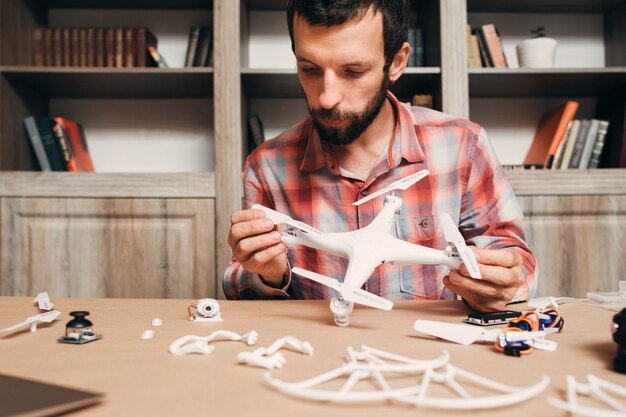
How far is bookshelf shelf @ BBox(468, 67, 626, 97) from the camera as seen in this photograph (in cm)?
201

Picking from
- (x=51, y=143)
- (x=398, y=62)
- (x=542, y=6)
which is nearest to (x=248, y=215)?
(x=398, y=62)

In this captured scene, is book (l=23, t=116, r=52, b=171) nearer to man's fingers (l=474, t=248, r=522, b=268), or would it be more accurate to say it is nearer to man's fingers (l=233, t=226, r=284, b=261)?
man's fingers (l=233, t=226, r=284, b=261)

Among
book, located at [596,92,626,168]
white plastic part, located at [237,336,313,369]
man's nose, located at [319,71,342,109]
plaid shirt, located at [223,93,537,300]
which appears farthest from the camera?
book, located at [596,92,626,168]

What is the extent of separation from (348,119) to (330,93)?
92 mm

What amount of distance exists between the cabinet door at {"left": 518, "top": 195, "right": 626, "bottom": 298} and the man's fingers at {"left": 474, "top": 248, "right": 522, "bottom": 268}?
127 cm

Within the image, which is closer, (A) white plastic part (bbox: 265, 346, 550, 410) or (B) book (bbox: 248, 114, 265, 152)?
(A) white plastic part (bbox: 265, 346, 550, 410)

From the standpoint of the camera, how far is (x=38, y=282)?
194 cm

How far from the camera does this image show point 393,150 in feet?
3.96

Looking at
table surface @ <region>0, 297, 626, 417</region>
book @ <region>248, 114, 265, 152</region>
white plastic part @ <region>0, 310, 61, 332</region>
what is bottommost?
table surface @ <region>0, 297, 626, 417</region>

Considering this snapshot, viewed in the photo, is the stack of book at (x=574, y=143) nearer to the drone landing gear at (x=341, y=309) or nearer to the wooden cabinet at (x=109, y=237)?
the wooden cabinet at (x=109, y=237)

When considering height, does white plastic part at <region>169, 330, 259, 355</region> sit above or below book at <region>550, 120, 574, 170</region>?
below

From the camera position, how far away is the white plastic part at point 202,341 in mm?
578

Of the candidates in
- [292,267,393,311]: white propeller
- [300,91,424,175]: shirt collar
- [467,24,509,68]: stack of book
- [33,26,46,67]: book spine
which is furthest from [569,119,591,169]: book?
[33,26,46,67]: book spine

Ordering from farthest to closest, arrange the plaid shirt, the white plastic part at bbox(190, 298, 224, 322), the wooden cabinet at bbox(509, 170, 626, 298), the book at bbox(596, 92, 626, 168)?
the book at bbox(596, 92, 626, 168), the wooden cabinet at bbox(509, 170, 626, 298), the plaid shirt, the white plastic part at bbox(190, 298, 224, 322)
